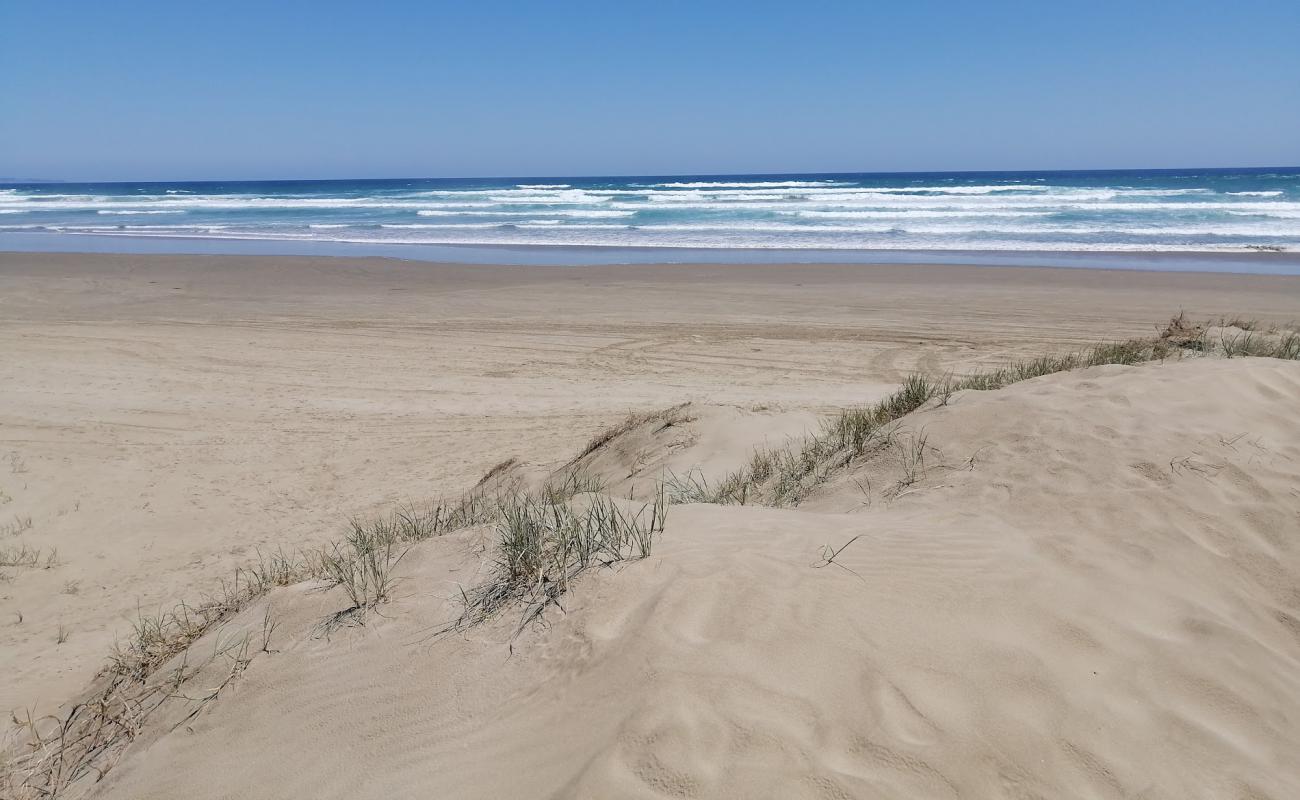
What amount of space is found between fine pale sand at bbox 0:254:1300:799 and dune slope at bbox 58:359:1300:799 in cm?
1

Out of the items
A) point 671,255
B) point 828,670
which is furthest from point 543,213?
point 828,670

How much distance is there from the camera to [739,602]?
2941mm

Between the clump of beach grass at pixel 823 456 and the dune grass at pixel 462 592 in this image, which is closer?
the dune grass at pixel 462 592

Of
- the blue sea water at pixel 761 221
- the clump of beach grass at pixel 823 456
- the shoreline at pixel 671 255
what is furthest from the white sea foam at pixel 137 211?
the clump of beach grass at pixel 823 456

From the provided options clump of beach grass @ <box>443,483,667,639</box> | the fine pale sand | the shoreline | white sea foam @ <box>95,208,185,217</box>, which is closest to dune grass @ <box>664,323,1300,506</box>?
the fine pale sand

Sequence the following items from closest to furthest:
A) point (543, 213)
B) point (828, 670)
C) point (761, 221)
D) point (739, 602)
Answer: point (828, 670) → point (739, 602) → point (761, 221) → point (543, 213)

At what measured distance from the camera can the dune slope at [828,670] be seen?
2283 millimetres

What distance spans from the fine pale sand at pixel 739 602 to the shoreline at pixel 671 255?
1465cm

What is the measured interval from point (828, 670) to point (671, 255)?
23.5 m

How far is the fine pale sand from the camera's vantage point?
92.4 inches

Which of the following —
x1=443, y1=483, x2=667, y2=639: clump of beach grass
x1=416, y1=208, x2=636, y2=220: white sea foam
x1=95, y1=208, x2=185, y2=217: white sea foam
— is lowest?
x1=443, y1=483, x2=667, y2=639: clump of beach grass

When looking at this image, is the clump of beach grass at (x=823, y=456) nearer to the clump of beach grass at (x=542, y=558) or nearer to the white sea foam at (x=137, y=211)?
the clump of beach grass at (x=542, y=558)

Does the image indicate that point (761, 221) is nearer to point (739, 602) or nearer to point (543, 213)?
point (543, 213)

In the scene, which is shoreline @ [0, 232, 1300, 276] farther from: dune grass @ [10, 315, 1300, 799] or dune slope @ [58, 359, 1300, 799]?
dune slope @ [58, 359, 1300, 799]
